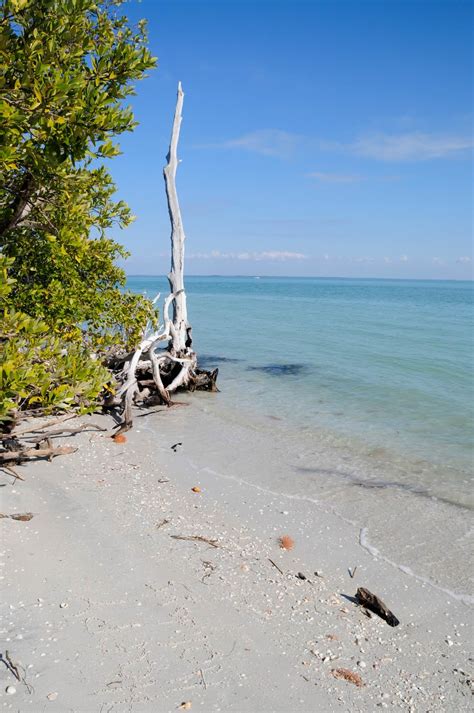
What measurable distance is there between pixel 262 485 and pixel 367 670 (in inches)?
166

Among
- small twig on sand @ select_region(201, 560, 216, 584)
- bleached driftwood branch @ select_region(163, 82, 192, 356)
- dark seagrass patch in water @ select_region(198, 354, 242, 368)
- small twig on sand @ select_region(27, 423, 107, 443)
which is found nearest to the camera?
small twig on sand @ select_region(201, 560, 216, 584)

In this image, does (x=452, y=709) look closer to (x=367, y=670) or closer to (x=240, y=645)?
(x=367, y=670)

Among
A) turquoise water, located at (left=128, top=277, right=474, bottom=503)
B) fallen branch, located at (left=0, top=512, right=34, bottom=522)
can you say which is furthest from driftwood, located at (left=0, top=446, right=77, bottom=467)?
turquoise water, located at (left=128, top=277, right=474, bottom=503)

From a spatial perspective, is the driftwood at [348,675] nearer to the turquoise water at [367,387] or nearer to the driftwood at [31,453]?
the turquoise water at [367,387]

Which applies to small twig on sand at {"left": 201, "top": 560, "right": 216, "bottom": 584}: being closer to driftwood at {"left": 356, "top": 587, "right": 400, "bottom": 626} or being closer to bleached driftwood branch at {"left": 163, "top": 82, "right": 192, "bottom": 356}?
driftwood at {"left": 356, "top": 587, "right": 400, "bottom": 626}

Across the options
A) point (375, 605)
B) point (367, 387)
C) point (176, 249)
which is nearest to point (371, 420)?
point (367, 387)

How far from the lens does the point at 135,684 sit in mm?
3852

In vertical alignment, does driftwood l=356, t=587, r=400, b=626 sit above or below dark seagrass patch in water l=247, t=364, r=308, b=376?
below

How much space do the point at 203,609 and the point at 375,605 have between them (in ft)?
5.67

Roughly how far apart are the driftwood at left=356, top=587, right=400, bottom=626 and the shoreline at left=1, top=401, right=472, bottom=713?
0.09 meters

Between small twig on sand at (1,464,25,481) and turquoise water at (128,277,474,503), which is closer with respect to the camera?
small twig on sand at (1,464,25,481)

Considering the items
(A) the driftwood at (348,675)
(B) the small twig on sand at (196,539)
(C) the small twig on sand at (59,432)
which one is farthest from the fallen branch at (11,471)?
(A) the driftwood at (348,675)

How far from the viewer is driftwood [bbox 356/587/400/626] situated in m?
5.13

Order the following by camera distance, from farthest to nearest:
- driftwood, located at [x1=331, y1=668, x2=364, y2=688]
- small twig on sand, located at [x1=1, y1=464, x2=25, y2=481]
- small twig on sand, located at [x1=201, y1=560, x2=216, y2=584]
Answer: small twig on sand, located at [x1=1, y1=464, x2=25, y2=481] → small twig on sand, located at [x1=201, y1=560, x2=216, y2=584] → driftwood, located at [x1=331, y1=668, x2=364, y2=688]
